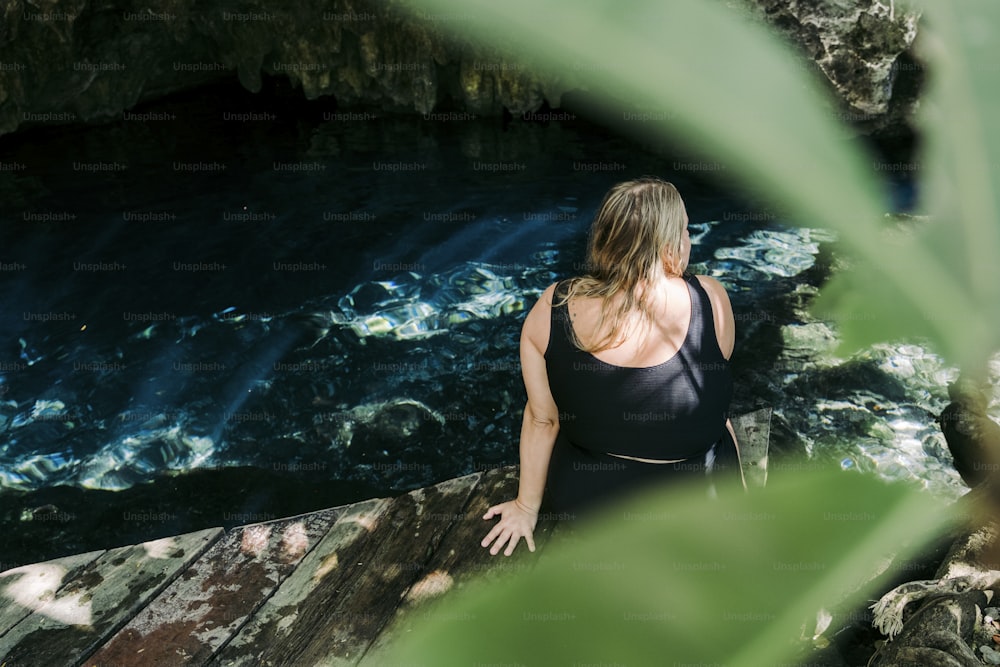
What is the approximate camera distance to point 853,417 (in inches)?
159

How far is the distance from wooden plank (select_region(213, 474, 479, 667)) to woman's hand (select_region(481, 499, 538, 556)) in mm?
170

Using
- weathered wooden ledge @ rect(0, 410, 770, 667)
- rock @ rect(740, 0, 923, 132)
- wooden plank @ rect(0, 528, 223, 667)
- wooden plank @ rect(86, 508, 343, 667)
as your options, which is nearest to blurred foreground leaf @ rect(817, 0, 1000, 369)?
weathered wooden ledge @ rect(0, 410, 770, 667)

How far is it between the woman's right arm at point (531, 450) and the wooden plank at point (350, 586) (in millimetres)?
188

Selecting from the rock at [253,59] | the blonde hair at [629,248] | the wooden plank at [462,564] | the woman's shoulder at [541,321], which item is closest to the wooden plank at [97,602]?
the wooden plank at [462,564]

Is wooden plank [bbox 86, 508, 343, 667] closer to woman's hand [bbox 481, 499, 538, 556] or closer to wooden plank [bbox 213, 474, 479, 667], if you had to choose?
wooden plank [bbox 213, 474, 479, 667]

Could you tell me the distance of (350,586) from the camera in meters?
2.28

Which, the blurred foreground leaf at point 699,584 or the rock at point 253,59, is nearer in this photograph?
the blurred foreground leaf at point 699,584

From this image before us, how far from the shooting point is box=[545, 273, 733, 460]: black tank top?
2133 millimetres

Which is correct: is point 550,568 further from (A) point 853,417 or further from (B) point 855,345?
(A) point 853,417

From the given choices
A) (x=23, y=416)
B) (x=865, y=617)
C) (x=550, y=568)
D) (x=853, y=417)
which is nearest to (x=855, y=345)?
(x=865, y=617)

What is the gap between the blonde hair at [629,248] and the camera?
6.70 ft

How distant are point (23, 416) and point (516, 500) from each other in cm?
308

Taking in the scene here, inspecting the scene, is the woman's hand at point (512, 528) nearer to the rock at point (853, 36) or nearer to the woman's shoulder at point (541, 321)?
the woman's shoulder at point (541, 321)

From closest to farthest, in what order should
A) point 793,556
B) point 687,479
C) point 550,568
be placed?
point 793,556, point 550,568, point 687,479
